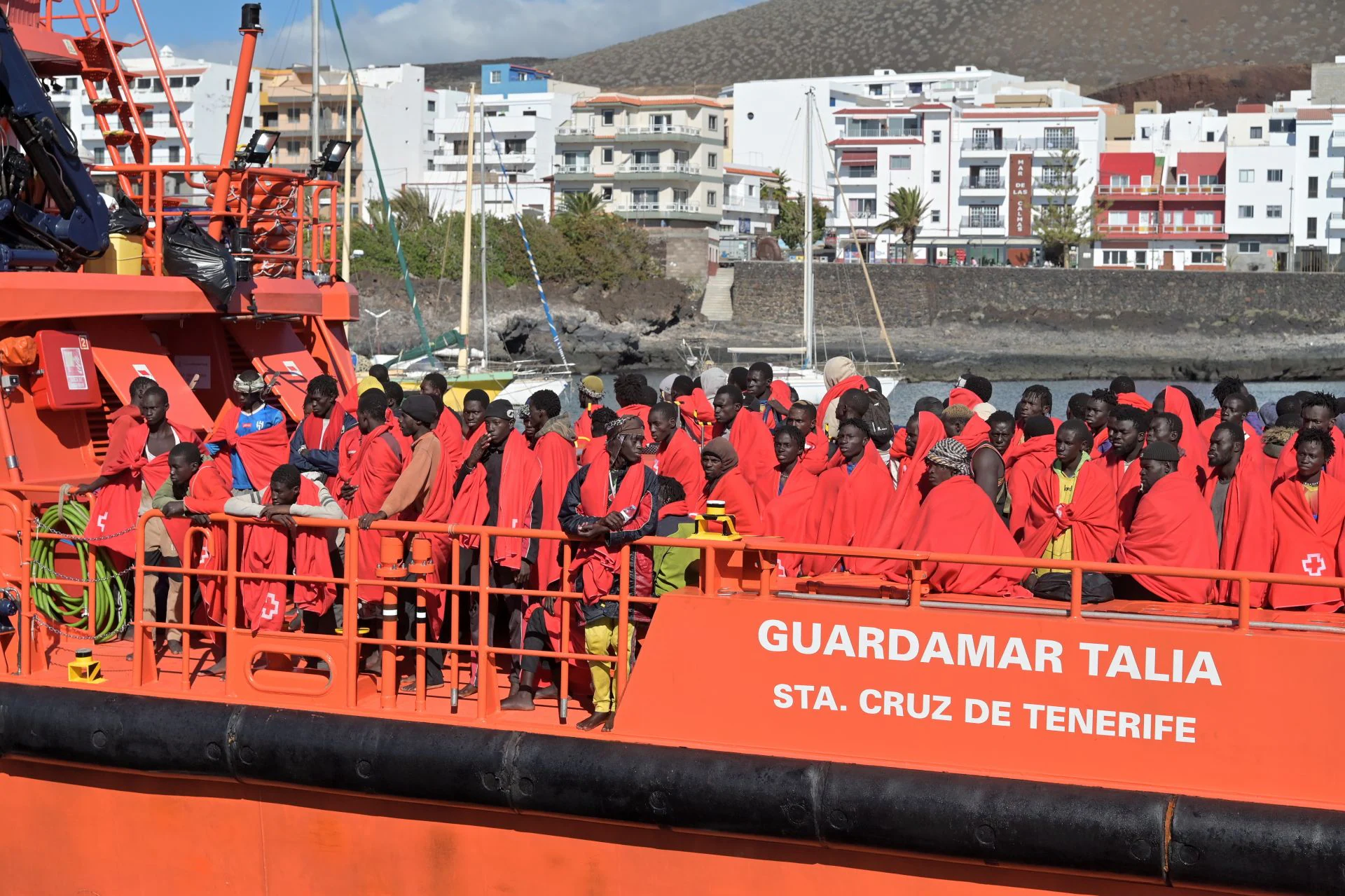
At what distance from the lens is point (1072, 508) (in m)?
6.81

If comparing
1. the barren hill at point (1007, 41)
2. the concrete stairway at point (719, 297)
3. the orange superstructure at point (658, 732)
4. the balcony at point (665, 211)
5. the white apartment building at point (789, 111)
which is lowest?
the orange superstructure at point (658, 732)

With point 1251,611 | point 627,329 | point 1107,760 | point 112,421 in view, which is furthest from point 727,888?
point 627,329

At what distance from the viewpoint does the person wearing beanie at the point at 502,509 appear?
6.91 meters

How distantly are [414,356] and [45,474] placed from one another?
2977 cm

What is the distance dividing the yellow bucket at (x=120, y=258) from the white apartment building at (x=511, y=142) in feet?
226

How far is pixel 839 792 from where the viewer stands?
563 cm

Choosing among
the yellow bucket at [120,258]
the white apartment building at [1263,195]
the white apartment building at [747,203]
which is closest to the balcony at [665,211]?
the white apartment building at [747,203]

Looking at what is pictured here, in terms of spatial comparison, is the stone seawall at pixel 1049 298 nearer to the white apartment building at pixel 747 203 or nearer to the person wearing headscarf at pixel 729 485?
the white apartment building at pixel 747 203

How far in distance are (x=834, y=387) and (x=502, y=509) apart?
467 centimetres

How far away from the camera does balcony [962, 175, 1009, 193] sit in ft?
251

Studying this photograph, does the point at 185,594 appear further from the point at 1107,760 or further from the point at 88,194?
the point at 1107,760

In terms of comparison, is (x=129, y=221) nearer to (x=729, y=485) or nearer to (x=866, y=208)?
(x=729, y=485)

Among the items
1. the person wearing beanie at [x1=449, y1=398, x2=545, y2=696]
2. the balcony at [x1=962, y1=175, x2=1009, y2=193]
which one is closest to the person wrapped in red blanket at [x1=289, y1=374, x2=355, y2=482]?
the person wearing beanie at [x1=449, y1=398, x2=545, y2=696]

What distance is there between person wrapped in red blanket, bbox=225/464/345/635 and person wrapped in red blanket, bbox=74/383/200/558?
657mm
